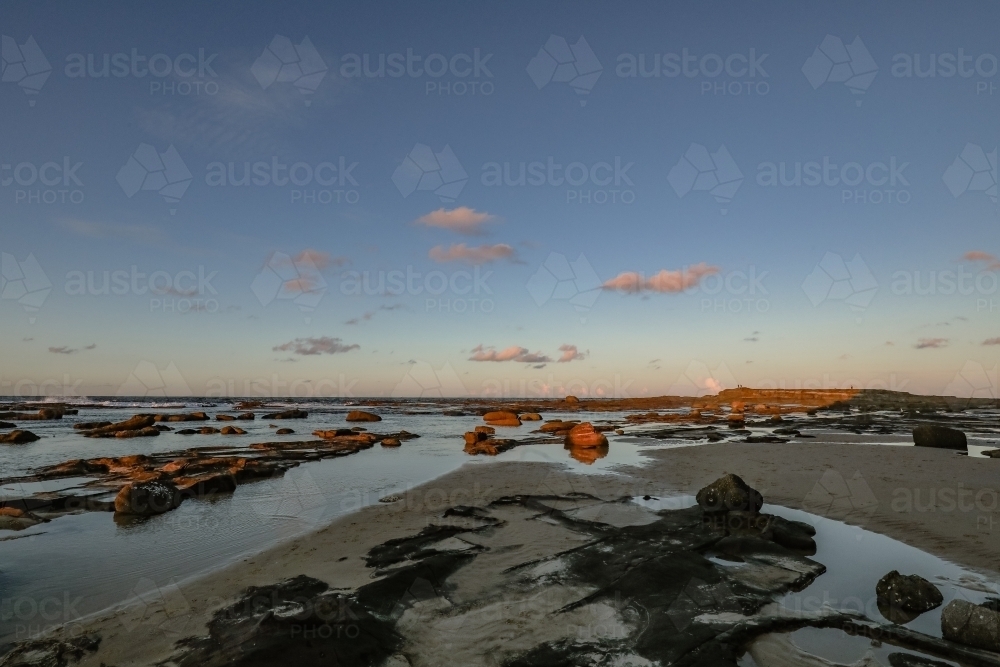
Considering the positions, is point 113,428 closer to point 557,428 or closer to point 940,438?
point 557,428

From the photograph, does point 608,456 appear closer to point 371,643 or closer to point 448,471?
point 448,471

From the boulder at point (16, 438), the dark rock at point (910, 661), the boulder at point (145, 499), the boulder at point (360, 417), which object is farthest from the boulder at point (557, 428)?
the boulder at point (16, 438)

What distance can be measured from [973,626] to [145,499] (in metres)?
17.4

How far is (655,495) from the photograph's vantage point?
14.9 meters

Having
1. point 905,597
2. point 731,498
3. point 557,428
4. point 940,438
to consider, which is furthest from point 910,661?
point 557,428

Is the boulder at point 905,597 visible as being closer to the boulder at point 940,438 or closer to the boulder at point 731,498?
the boulder at point 731,498

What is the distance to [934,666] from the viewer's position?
17.5 ft

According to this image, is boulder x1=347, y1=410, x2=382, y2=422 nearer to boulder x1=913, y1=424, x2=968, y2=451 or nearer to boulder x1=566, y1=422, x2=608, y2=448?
boulder x1=566, y1=422, x2=608, y2=448

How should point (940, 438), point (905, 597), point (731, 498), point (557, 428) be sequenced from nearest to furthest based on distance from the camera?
point (905, 597), point (731, 498), point (940, 438), point (557, 428)

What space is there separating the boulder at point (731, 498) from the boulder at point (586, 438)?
1622 centimetres

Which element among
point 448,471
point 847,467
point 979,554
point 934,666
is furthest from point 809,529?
point 448,471

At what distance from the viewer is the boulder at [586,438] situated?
2866 centimetres

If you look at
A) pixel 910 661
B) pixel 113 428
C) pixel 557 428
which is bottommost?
pixel 557 428

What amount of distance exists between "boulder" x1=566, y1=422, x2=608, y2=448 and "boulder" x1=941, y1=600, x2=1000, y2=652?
2267 centimetres
